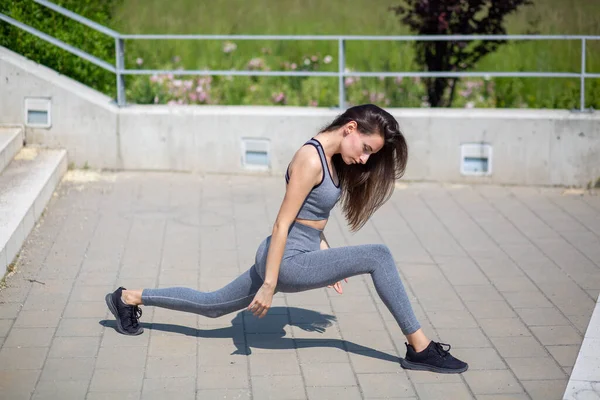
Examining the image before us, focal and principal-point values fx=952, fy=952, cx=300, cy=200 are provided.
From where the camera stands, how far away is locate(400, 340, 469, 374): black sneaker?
17.7ft

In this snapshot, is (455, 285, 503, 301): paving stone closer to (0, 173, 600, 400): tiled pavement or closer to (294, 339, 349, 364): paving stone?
(0, 173, 600, 400): tiled pavement

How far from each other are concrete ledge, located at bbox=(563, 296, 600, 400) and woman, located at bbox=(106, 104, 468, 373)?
61cm

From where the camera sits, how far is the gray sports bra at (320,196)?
16.9ft

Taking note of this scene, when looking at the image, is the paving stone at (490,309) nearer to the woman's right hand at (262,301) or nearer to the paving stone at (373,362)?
the paving stone at (373,362)

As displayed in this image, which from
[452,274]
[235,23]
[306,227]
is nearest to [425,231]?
[452,274]

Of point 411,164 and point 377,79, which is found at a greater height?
point 377,79

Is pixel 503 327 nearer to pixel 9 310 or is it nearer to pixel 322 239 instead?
pixel 322 239

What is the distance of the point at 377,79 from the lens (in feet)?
40.7

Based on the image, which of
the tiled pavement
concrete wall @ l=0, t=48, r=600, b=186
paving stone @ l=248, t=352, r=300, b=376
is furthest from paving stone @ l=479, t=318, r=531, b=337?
concrete wall @ l=0, t=48, r=600, b=186

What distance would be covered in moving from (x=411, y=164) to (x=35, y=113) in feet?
13.2

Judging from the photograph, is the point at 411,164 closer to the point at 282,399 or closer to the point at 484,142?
the point at 484,142

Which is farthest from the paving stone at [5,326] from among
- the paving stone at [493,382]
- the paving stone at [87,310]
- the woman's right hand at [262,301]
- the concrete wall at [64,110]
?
the concrete wall at [64,110]

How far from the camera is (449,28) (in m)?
11.2

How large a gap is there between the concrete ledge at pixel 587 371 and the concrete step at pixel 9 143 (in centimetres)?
570
